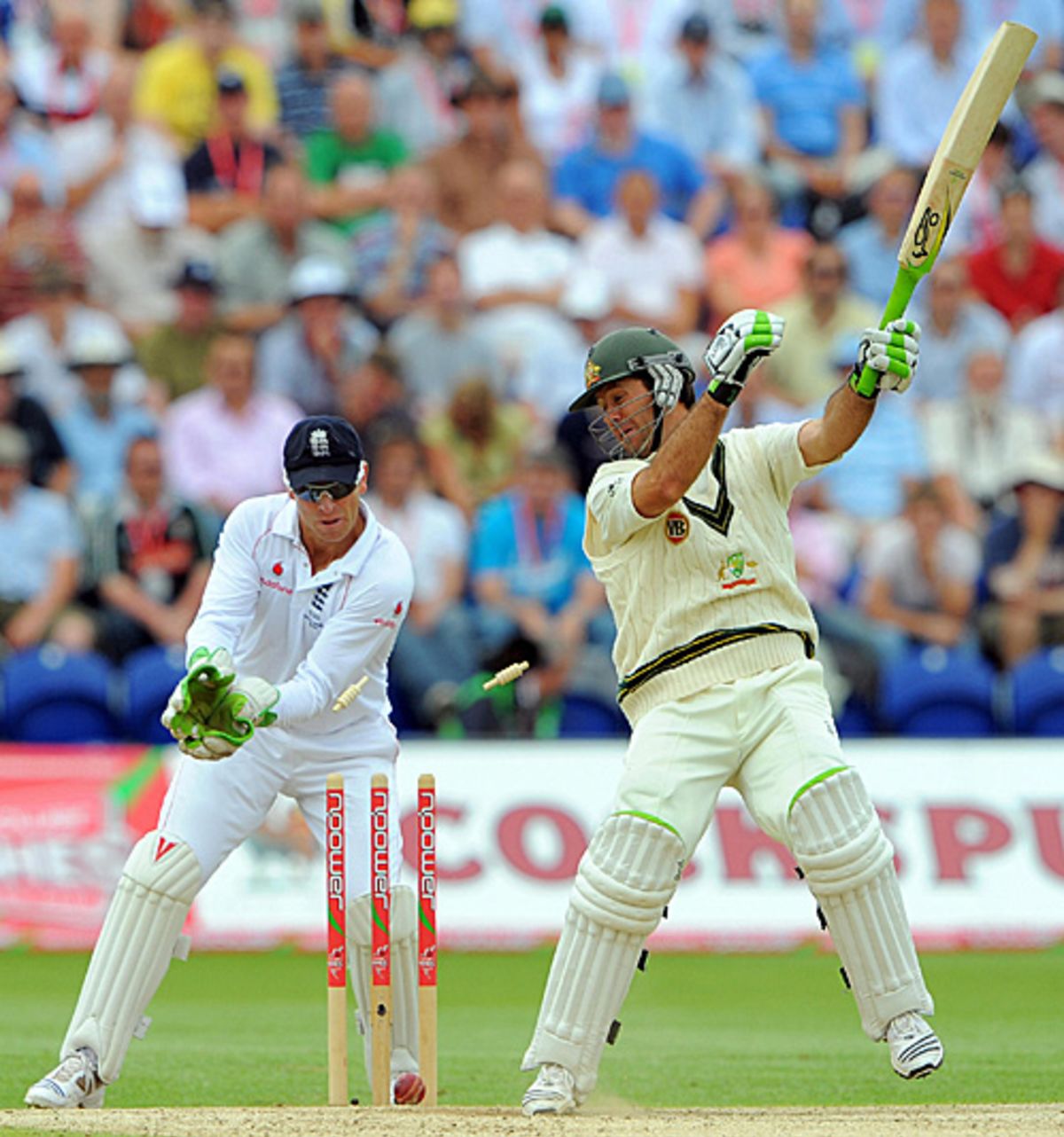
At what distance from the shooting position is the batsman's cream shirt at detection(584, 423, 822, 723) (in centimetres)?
669

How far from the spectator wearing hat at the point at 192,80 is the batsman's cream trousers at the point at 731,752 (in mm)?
9723

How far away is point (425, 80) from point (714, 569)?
10.1 meters

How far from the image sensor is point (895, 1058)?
6.48 metres

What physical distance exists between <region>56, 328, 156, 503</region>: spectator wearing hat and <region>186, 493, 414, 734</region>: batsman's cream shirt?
6633mm

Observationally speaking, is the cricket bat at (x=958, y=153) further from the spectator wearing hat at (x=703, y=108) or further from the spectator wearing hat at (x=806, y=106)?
the spectator wearing hat at (x=806, y=106)

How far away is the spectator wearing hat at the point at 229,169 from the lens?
15109 mm

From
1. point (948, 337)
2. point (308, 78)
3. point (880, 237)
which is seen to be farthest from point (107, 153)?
point (948, 337)

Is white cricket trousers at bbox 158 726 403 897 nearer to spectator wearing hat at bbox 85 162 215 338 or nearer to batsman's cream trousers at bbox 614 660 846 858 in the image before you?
batsman's cream trousers at bbox 614 660 846 858

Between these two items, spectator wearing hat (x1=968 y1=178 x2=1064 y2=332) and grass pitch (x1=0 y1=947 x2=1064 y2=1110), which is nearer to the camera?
grass pitch (x1=0 y1=947 x2=1064 y2=1110)

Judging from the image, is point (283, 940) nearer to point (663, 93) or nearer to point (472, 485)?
point (472, 485)

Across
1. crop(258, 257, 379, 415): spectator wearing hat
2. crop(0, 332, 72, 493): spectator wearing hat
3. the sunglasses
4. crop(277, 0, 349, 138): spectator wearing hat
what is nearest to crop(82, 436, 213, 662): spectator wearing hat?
crop(0, 332, 72, 493): spectator wearing hat

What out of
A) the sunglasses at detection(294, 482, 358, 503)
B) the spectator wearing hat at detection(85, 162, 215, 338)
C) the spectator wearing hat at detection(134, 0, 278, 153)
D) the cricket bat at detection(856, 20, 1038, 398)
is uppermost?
the spectator wearing hat at detection(134, 0, 278, 153)

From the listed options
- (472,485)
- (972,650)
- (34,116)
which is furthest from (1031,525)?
(34,116)

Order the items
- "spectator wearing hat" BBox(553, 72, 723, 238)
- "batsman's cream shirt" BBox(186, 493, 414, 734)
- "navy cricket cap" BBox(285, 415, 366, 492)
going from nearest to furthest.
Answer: "navy cricket cap" BBox(285, 415, 366, 492) < "batsman's cream shirt" BBox(186, 493, 414, 734) < "spectator wearing hat" BBox(553, 72, 723, 238)
